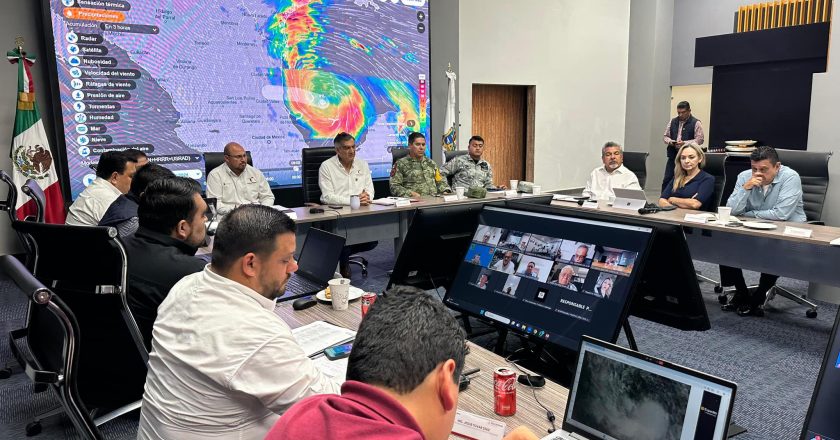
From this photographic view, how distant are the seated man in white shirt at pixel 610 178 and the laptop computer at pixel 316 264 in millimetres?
3147

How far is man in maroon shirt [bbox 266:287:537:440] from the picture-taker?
0.79 metres

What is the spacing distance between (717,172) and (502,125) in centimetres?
485

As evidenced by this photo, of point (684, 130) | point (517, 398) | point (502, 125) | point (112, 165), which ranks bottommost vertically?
point (517, 398)

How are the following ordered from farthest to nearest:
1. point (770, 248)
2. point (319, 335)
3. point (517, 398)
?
point (770, 248) < point (319, 335) < point (517, 398)

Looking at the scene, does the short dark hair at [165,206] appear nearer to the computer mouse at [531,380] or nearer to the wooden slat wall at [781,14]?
the computer mouse at [531,380]

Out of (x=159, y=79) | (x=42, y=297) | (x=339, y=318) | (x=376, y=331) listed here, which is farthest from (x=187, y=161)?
(x=376, y=331)

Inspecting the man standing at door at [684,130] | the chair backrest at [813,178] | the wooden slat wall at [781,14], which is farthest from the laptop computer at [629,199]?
the wooden slat wall at [781,14]

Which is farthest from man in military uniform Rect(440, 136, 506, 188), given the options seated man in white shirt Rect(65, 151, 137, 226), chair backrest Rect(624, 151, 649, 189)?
seated man in white shirt Rect(65, 151, 137, 226)

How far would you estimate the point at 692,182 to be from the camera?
14.7ft

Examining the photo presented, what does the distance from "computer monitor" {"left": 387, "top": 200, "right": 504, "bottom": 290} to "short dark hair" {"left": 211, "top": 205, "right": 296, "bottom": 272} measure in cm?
85

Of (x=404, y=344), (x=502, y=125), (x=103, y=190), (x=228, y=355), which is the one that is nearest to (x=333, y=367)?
(x=228, y=355)

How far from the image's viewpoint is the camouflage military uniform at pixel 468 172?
5.82 metres

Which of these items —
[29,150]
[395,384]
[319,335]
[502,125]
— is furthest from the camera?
[502,125]

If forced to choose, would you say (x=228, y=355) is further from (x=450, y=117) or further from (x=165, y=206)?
(x=450, y=117)
